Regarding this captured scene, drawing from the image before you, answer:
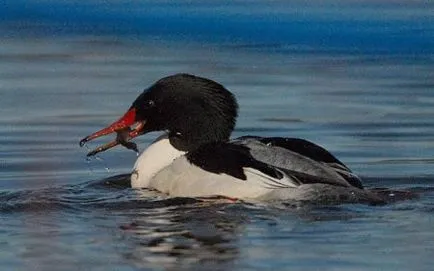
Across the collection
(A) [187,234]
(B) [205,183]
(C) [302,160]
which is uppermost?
(C) [302,160]

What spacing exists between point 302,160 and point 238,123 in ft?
10.1

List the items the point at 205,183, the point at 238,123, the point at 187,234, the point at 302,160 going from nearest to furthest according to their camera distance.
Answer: the point at 187,234, the point at 302,160, the point at 205,183, the point at 238,123

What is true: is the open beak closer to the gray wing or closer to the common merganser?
the common merganser

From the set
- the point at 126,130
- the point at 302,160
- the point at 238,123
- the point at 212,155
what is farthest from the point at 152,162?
the point at 238,123

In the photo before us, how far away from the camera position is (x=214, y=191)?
30.3ft

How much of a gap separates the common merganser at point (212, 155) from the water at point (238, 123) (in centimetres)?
18

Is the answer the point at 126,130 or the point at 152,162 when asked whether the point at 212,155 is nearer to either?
the point at 152,162

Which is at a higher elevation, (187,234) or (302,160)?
(302,160)

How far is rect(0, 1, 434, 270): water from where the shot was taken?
7.80 m

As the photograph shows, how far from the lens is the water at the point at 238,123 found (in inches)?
307

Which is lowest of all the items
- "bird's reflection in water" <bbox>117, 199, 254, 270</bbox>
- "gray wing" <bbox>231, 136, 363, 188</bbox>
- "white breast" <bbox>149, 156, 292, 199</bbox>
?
"bird's reflection in water" <bbox>117, 199, 254, 270</bbox>

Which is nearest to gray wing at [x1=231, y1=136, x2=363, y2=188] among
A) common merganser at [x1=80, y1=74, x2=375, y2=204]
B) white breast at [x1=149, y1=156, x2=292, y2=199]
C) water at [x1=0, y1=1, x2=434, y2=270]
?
common merganser at [x1=80, y1=74, x2=375, y2=204]

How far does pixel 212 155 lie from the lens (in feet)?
30.8

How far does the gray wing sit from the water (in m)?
0.27
